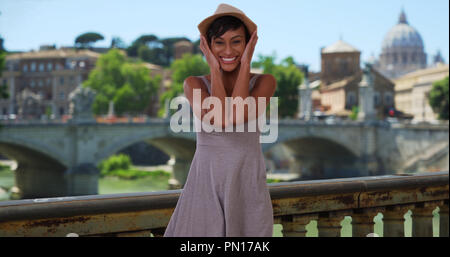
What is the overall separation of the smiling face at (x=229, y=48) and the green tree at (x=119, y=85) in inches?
1589

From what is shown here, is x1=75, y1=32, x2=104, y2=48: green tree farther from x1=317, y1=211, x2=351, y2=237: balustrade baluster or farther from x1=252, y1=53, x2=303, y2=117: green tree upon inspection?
x1=317, y1=211, x2=351, y2=237: balustrade baluster

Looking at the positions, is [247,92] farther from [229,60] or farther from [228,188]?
[228,188]

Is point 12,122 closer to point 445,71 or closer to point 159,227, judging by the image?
point 159,227

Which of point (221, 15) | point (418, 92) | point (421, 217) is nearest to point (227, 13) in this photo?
point (221, 15)

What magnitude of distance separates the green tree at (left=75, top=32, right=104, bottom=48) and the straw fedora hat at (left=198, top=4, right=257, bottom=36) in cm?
6987

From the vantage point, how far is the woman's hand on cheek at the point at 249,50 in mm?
2346

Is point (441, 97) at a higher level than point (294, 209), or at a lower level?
higher

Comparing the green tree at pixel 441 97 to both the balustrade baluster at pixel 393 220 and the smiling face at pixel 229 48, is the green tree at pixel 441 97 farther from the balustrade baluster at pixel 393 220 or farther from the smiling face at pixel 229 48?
the smiling face at pixel 229 48

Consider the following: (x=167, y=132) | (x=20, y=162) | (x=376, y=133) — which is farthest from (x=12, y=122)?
(x=376, y=133)

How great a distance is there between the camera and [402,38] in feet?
306

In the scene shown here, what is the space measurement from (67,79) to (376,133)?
97.9 feet

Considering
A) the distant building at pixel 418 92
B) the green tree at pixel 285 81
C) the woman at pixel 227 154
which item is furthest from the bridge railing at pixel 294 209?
the distant building at pixel 418 92

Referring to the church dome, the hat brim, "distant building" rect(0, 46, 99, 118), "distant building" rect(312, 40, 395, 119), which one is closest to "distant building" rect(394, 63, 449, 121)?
"distant building" rect(312, 40, 395, 119)

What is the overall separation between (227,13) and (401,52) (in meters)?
93.0
